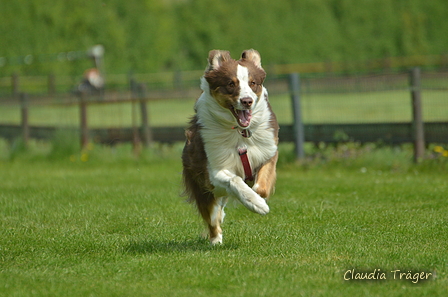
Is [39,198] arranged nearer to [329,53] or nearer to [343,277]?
[343,277]

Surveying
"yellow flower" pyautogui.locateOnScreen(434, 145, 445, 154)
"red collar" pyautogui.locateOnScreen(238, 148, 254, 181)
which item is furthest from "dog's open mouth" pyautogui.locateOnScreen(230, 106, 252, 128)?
"yellow flower" pyautogui.locateOnScreen(434, 145, 445, 154)

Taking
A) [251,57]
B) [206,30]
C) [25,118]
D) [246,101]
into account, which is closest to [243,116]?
[246,101]

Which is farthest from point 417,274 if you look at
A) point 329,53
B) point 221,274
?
point 329,53

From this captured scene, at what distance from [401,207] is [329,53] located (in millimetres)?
37715

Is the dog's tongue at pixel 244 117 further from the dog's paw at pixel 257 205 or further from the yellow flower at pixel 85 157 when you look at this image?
the yellow flower at pixel 85 157

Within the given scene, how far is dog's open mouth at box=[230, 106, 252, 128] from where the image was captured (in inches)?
244

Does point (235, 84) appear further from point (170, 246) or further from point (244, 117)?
point (170, 246)

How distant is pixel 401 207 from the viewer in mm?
8234

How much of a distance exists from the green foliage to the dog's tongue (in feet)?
106

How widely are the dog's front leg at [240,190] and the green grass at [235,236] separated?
33 centimetres

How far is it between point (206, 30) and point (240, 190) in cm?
3773

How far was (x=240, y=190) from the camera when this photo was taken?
19.6 ft

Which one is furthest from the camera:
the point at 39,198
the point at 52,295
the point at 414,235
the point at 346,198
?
the point at 39,198

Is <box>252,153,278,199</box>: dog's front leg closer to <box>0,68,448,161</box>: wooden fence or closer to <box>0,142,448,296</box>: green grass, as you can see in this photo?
<box>0,142,448,296</box>: green grass
